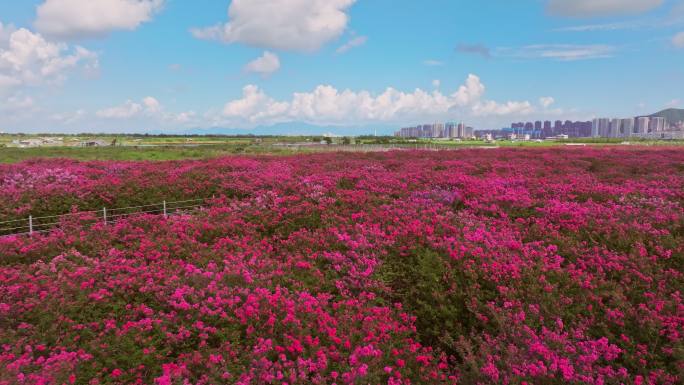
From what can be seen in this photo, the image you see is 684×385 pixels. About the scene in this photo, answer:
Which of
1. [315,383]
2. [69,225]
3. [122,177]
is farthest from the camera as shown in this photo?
[122,177]

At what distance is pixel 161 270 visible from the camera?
7.61 m

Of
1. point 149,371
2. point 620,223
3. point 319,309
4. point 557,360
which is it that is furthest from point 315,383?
point 620,223

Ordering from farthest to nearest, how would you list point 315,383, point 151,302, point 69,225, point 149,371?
point 69,225, point 151,302, point 149,371, point 315,383

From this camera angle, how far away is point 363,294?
6984mm

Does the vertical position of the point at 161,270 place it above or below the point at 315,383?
above

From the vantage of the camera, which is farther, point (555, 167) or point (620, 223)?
point (555, 167)

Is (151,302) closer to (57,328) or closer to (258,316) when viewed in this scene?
(57,328)

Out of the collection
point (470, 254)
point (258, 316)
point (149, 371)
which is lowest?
point (149, 371)

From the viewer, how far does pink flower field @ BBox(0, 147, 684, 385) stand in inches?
205

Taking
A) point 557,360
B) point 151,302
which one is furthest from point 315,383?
point 151,302

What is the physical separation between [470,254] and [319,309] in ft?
10.6

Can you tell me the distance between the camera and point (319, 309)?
6.20 meters

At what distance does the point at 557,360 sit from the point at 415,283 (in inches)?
114

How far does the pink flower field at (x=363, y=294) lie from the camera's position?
17.1ft
